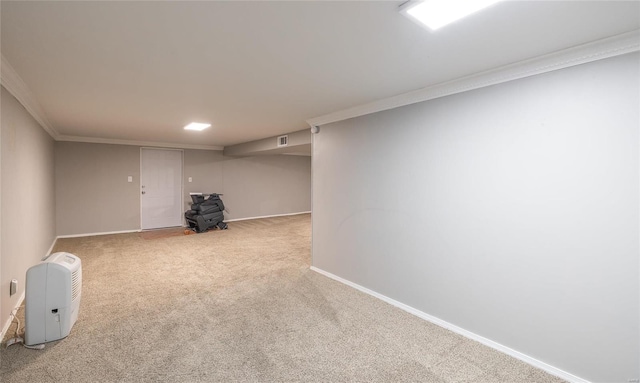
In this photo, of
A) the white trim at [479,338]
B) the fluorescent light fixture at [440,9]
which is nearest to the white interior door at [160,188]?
the white trim at [479,338]

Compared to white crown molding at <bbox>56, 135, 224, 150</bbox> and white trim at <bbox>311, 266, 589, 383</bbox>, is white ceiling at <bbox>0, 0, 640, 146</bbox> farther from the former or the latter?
white crown molding at <bbox>56, 135, 224, 150</bbox>

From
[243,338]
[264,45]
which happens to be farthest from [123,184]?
[264,45]

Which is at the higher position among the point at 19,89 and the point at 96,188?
the point at 19,89

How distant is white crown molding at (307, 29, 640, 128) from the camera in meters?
1.73

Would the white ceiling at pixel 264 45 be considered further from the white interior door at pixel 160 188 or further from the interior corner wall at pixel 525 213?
the white interior door at pixel 160 188

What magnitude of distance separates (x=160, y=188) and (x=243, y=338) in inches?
231

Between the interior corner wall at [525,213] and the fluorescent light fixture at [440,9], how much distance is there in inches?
39.9

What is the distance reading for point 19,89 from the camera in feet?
8.61

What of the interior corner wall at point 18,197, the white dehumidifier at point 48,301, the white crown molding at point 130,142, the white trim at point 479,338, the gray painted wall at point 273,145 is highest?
the white crown molding at point 130,142

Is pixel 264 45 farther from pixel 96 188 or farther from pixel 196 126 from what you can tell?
pixel 96 188

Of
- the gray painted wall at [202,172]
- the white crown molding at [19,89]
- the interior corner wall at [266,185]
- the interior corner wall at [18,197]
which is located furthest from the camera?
the interior corner wall at [266,185]

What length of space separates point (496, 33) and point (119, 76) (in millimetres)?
2755

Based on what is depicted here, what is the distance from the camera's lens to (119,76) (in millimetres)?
2389

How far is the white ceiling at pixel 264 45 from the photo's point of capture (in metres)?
1.46
